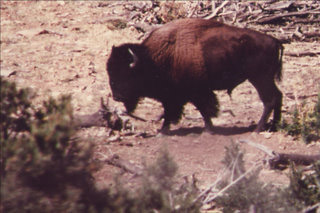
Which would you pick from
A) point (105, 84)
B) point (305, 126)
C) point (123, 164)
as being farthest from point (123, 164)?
point (105, 84)

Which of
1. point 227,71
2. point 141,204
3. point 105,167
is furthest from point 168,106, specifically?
point 141,204

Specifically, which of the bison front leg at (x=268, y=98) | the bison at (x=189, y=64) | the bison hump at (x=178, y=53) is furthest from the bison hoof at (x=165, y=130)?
the bison front leg at (x=268, y=98)

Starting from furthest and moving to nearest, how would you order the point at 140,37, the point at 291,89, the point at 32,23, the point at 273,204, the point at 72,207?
the point at 32,23
the point at 140,37
the point at 291,89
the point at 273,204
the point at 72,207

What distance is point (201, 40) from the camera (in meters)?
6.96

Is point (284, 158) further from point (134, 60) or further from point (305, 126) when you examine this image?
point (134, 60)

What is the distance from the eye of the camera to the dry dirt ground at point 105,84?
6281 mm

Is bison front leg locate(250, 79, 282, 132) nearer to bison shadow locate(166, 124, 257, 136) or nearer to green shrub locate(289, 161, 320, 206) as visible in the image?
bison shadow locate(166, 124, 257, 136)

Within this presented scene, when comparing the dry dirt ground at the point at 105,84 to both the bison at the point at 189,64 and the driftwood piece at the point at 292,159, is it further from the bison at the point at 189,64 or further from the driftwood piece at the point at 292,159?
the bison at the point at 189,64

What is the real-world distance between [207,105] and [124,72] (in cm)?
126

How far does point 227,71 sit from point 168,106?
3.15ft

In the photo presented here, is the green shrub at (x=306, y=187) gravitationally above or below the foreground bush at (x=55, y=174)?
below

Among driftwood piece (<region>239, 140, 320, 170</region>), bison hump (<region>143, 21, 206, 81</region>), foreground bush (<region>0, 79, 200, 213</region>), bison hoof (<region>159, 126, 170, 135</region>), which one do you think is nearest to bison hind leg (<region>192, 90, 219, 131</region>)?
bison hump (<region>143, 21, 206, 81</region>)

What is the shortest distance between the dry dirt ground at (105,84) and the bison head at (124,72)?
0.53 meters

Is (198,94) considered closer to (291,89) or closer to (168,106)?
(168,106)
